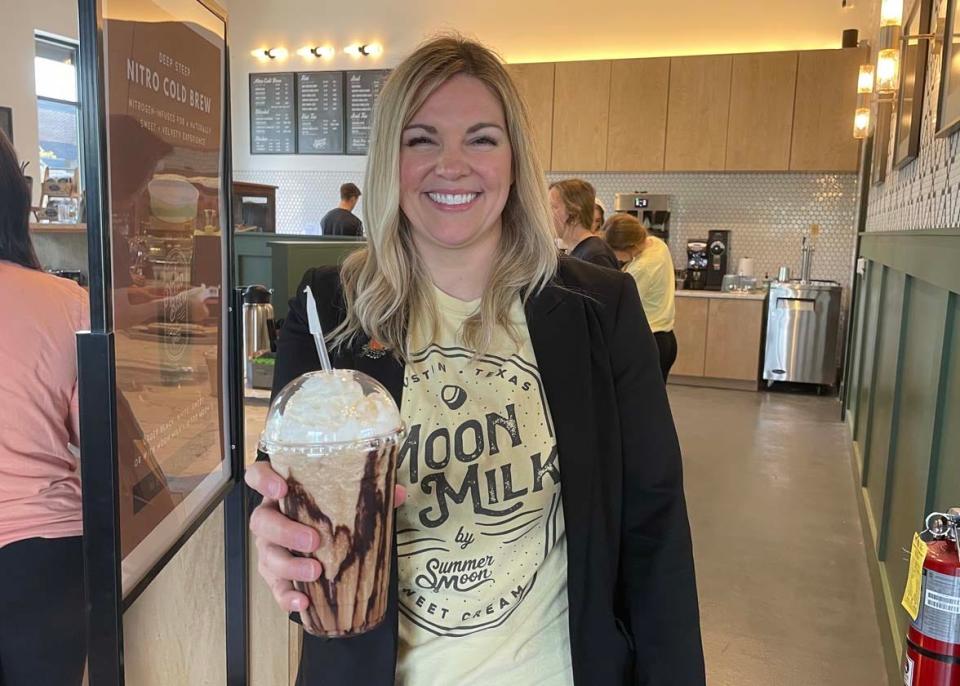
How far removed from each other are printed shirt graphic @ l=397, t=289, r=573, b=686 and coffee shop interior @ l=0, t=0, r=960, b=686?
0.21 metres

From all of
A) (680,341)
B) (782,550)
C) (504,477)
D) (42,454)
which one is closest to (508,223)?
(504,477)

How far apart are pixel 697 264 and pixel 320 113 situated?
4319mm

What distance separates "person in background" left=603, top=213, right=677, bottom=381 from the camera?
435cm

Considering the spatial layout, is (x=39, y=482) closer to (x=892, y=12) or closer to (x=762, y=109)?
(x=892, y=12)

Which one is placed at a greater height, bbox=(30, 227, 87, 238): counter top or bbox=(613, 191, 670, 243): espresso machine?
bbox=(613, 191, 670, 243): espresso machine

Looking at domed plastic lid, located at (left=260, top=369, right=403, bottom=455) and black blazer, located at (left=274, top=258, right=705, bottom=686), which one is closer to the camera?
domed plastic lid, located at (left=260, top=369, right=403, bottom=455)

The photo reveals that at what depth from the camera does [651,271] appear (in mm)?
4355

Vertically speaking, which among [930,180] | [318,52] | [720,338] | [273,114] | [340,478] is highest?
[318,52]

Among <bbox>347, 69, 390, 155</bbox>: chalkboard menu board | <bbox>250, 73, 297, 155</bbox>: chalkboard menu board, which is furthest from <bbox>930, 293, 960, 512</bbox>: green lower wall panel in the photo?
<bbox>250, 73, 297, 155</bbox>: chalkboard menu board

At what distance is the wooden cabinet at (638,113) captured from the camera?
697cm

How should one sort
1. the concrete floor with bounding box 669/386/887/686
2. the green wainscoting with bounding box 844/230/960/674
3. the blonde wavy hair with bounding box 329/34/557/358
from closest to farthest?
the blonde wavy hair with bounding box 329/34/557/358 < the green wainscoting with bounding box 844/230/960/674 < the concrete floor with bounding box 669/386/887/686

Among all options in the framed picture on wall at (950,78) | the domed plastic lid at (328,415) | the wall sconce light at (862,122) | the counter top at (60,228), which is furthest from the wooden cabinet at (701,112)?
the domed plastic lid at (328,415)

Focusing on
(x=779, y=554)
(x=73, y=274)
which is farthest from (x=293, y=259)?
(x=779, y=554)

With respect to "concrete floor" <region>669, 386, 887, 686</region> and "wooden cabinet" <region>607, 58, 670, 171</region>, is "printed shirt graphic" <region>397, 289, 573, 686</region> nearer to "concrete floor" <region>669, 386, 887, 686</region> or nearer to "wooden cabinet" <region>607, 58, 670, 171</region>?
"concrete floor" <region>669, 386, 887, 686</region>
